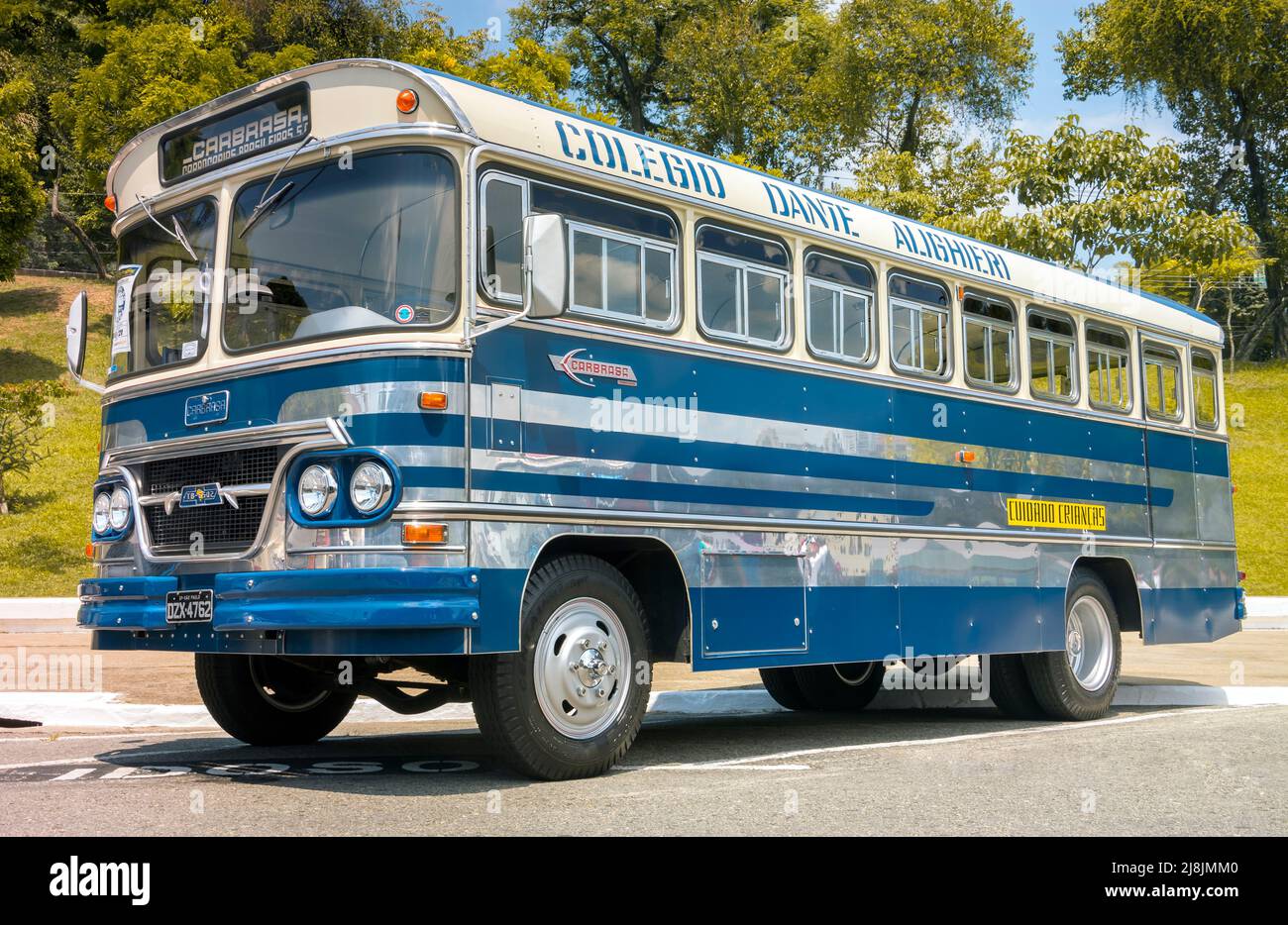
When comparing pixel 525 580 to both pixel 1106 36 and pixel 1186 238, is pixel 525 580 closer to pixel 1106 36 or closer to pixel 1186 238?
pixel 1186 238

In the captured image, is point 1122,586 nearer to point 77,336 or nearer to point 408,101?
point 408,101

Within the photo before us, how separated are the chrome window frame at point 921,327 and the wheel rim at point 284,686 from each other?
4.53 meters

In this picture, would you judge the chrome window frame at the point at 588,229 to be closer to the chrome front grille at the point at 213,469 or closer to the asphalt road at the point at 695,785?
the chrome front grille at the point at 213,469

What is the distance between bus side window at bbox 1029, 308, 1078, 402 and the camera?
11.4 m

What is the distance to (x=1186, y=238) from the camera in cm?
2917

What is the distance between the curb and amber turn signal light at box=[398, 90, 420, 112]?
525cm

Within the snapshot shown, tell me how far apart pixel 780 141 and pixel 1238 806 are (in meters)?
44.7

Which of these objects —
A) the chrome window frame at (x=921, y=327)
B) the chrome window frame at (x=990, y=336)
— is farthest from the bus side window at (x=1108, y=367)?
the chrome window frame at (x=921, y=327)

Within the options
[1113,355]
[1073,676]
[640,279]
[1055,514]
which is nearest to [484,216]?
[640,279]

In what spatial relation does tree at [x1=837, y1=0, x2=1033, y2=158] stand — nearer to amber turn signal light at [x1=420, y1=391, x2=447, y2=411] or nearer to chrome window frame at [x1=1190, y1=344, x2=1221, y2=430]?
chrome window frame at [x1=1190, y1=344, x2=1221, y2=430]

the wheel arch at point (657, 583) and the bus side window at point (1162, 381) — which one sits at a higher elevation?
the bus side window at point (1162, 381)

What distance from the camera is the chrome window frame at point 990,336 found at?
10.7 meters

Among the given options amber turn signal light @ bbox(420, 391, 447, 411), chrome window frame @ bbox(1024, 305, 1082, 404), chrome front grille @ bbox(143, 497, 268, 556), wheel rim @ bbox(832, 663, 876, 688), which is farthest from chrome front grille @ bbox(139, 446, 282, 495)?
chrome window frame @ bbox(1024, 305, 1082, 404)
